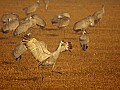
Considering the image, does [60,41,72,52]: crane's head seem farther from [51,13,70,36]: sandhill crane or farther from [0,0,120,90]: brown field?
[51,13,70,36]: sandhill crane

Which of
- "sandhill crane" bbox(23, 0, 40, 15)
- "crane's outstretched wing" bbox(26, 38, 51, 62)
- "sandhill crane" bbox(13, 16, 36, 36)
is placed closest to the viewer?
"crane's outstretched wing" bbox(26, 38, 51, 62)

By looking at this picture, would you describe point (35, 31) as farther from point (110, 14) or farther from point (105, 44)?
point (110, 14)

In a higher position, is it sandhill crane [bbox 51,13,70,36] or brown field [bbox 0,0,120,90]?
sandhill crane [bbox 51,13,70,36]

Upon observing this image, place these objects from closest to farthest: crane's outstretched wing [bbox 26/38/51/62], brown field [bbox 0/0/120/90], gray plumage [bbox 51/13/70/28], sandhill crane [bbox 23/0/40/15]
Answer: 1. crane's outstretched wing [bbox 26/38/51/62]
2. brown field [bbox 0/0/120/90]
3. gray plumage [bbox 51/13/70/28]
4. sandhill crane [bbox 23/0/40/15]

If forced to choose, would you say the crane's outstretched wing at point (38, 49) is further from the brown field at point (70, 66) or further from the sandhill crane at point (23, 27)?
the sandhill crane at point (23, 27)

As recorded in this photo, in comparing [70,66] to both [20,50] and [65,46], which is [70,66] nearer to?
[20,50]

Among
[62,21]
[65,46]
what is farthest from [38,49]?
[62,21]

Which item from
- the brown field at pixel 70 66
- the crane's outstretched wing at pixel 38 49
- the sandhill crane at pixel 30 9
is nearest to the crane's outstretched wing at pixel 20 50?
the brown field at pixel 70 66

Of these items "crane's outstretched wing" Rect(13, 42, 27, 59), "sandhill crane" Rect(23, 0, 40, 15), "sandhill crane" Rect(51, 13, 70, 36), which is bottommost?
"crane's outstretched wing" Rect(13, 42, 27, 59)

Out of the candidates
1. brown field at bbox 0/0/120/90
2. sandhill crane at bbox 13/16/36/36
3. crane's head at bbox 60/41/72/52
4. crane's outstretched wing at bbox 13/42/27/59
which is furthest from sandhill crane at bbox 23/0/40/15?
crane's head at bbox 60/41/72/52

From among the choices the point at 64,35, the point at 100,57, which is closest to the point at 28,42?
the point at 100,57

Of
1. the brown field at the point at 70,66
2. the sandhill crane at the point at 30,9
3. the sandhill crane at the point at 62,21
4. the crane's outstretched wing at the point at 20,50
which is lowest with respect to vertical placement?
the brown field at the point at 70,66

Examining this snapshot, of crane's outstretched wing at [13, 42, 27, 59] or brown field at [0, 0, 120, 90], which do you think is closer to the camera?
brown field at [0, 0, 120, 90]

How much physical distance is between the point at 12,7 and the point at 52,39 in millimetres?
13321
